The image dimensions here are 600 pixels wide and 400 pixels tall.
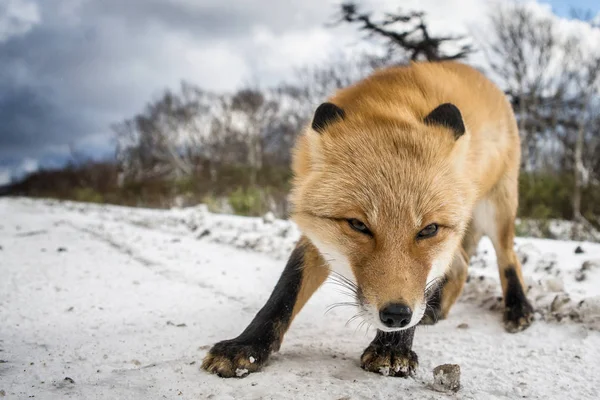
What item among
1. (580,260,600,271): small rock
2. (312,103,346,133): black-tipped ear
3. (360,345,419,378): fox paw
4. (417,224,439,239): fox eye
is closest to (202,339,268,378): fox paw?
(360,345,419,378): fox paw

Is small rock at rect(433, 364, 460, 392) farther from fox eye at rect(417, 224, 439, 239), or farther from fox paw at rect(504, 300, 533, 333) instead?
fox paw at rect(504, 300, 533, 333)

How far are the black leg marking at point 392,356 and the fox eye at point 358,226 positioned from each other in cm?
60

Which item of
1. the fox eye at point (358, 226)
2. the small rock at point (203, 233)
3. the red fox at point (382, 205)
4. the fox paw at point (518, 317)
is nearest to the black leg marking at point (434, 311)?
the fox paw at point (518, 317)

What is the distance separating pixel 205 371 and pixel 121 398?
1.49 feet

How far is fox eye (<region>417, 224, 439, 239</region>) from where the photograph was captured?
1.98 metres

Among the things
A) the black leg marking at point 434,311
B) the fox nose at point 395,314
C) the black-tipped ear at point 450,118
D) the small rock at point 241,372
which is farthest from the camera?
the black leg marking at point 434,311

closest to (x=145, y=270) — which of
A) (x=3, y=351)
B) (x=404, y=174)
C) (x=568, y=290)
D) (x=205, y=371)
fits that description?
(x=3, y=351)

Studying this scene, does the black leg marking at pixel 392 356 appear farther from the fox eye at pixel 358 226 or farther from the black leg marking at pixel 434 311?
the black leg marking at pixel 434 311

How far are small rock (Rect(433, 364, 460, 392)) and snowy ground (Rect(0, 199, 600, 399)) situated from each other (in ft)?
0.12

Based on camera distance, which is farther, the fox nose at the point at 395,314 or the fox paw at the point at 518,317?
the fox paw at the point at 518,317

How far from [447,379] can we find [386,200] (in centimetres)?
83

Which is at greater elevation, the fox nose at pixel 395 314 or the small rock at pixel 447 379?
the fox nose at pixel 395 314

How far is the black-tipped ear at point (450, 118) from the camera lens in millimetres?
2303

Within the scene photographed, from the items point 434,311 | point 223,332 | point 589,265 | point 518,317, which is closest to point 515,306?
point 518,317
